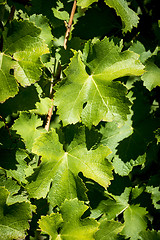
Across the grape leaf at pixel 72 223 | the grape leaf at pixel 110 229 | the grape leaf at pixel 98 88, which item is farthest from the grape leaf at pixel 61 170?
the grape leaf at pixel 110 229

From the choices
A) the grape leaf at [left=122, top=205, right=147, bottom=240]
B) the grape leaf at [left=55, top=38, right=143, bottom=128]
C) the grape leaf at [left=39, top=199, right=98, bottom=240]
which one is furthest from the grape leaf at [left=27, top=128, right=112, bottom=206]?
Result: the grape leaf at [left=122, top=205, right=147, bottom=240]

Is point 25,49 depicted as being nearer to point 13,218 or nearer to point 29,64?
point 29,64

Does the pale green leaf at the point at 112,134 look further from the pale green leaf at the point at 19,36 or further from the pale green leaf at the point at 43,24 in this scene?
the pale green leaf at the point at 19,36

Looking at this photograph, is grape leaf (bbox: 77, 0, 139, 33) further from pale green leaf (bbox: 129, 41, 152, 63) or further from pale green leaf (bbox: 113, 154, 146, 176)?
pale green leaf (bbox: 113, 154, 146, 176)

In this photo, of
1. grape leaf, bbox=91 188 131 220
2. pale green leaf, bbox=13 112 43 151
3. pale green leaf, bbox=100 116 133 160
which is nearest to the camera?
pale green leaf, bbox=13 112 43 151

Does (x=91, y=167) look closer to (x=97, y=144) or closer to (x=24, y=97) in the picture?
(x=97, y=144)

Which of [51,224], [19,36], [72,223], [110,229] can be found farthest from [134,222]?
[19,36]
